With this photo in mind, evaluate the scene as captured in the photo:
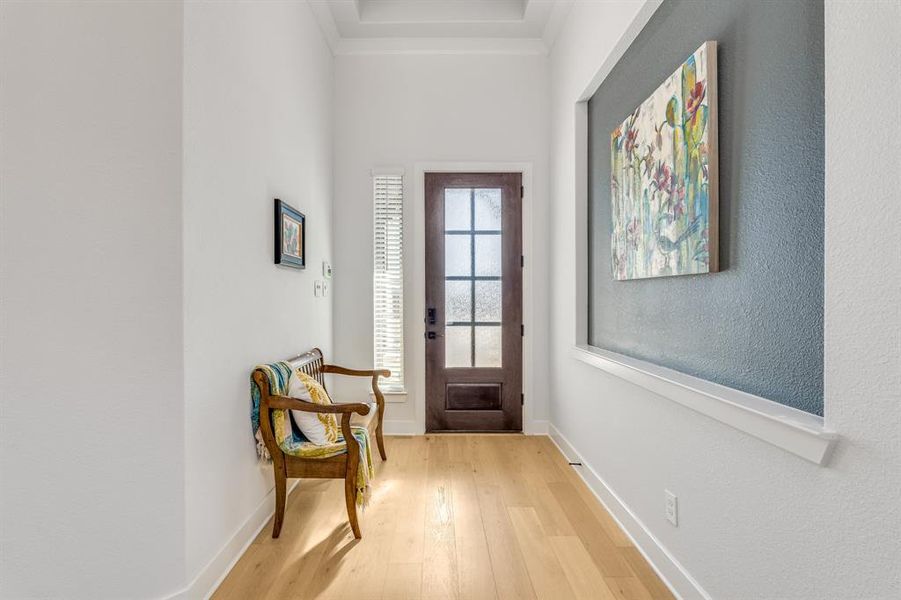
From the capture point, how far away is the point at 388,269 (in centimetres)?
389

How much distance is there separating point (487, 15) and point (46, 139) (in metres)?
3.07

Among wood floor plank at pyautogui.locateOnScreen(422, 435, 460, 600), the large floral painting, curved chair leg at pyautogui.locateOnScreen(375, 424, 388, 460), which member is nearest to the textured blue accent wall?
the large floral painting

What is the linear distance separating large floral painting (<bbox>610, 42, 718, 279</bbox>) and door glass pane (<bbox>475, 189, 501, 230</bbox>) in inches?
57.0

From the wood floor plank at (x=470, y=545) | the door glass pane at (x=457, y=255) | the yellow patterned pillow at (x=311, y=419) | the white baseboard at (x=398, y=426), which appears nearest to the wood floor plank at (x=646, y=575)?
the wood floor plank at (x=470, y=545)

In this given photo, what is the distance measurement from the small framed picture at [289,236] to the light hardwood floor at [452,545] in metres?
1.34

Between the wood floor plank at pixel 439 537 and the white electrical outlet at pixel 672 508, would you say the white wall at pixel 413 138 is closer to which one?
the wood floor plank at pixel 439 537

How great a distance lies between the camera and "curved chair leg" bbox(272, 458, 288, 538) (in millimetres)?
2227

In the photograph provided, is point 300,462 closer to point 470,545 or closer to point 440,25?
point 470,545

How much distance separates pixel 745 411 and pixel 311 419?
70.3 inches

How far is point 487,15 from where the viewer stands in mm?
3625

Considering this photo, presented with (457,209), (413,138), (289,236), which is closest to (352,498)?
Answer: (289,236)

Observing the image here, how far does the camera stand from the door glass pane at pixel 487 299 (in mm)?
3889

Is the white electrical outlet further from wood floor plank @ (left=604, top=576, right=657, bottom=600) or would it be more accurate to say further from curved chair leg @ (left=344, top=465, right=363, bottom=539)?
curved chair leg @ (left=344, top=465, right=363, bottom=539)

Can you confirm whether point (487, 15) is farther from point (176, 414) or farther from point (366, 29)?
point (176, 414)
